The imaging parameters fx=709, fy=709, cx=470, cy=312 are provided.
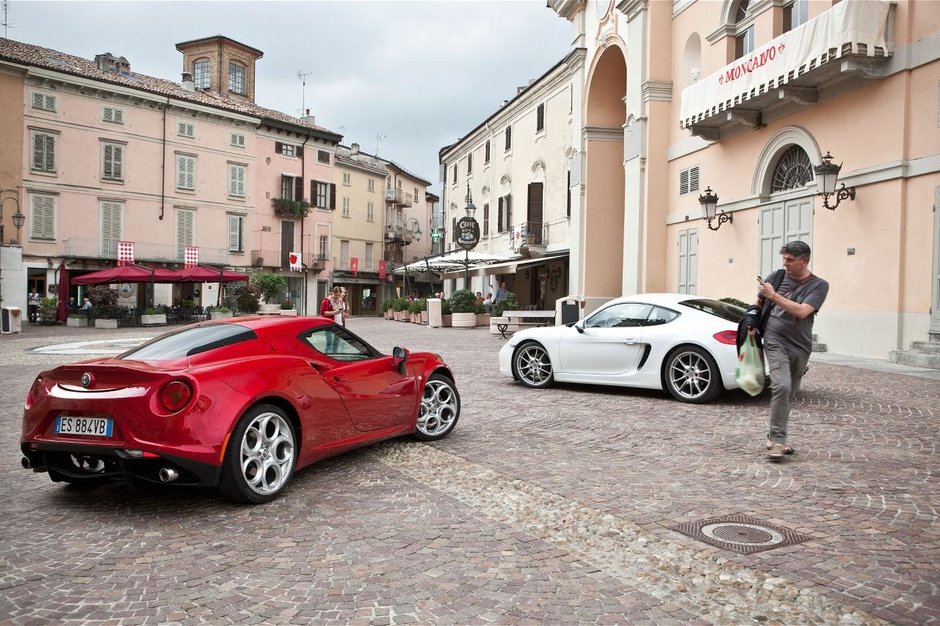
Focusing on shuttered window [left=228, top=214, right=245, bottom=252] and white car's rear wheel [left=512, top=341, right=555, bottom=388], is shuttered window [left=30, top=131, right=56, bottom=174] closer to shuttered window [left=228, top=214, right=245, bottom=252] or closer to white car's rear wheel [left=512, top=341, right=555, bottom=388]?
shuttered window [left=228, top=214, right=245, bottom=252]

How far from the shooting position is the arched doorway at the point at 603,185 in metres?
25.7

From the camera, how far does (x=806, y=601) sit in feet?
10.3

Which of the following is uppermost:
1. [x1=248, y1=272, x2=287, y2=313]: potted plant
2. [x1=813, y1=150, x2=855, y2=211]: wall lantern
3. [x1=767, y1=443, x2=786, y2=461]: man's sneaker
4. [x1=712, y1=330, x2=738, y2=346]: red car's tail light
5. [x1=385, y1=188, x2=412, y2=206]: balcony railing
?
[x1=385, y1=188, x2=412, y2=206]: balcony railing

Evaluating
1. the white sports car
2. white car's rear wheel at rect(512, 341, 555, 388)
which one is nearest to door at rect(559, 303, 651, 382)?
the white sports car

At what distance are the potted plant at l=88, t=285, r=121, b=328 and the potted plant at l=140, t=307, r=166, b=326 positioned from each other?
1.14 meters

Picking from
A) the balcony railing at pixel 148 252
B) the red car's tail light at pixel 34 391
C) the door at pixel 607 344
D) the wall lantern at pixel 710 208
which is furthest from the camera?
the balcony railing at pixel 148 252

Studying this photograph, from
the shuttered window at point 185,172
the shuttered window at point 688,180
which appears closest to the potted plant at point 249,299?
the shuttered window at point 185,172

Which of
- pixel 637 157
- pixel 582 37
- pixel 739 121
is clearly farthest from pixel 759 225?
pixel 582 37

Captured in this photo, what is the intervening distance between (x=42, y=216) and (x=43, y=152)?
10.9 ft

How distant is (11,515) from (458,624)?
10.5ft

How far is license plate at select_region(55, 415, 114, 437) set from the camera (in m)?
4.25

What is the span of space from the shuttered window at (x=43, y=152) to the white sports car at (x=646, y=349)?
3504 cm

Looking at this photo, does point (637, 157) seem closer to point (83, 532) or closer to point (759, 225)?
point (759, 225)

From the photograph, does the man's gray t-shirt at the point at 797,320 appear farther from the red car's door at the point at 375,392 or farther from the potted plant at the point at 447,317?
the potted plant at the point at 447,317
